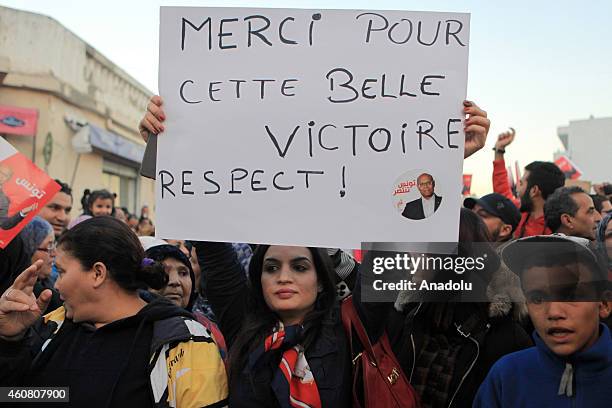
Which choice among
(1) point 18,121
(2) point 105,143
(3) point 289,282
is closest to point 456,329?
(3) point 289,282

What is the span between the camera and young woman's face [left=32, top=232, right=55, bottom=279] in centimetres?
334

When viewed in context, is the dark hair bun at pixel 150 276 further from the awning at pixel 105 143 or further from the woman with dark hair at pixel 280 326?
the awning at pixel 105 143

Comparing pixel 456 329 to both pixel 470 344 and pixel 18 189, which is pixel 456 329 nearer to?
pixel 470 344

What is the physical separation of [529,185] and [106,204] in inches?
149

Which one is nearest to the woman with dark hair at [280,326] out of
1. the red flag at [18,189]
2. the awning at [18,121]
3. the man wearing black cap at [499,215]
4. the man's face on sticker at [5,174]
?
the red flag at [18,189]

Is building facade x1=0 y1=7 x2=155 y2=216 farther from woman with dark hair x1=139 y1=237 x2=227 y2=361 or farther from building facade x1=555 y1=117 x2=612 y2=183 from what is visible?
building facade x1=555 y1=117 x2=612 y2=183

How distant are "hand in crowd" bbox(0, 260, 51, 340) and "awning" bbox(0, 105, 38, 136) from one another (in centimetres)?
1412

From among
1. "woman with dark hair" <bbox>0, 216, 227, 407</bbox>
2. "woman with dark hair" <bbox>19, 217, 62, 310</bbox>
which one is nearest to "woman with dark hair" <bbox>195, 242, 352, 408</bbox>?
"woman with dark hair" <bbox>0, 216, 227, 407</bbox>

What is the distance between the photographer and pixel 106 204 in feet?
19.1

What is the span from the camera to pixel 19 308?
1855 millimetres

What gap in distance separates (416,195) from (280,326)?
645mm

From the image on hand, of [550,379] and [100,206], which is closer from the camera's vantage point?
[550,379]

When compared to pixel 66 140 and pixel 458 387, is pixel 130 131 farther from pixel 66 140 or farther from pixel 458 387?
pixel 458 387

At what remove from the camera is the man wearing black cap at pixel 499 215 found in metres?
3.67
